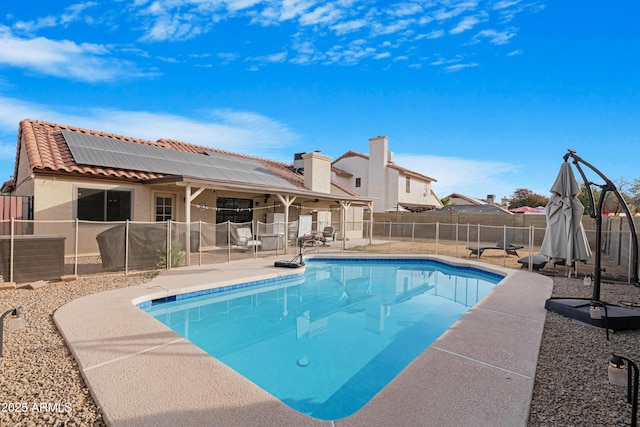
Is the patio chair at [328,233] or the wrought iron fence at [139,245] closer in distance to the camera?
the wrought iron fence at [139,245]

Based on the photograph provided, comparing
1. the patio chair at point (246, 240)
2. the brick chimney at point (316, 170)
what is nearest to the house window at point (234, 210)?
the patio chair at point (246, 240)

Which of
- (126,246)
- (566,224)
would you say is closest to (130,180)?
(126,246)

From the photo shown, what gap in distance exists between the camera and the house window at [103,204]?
35.6 ft

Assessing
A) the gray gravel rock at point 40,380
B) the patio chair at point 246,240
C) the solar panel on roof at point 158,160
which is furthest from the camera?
the patio chair at point 246,240

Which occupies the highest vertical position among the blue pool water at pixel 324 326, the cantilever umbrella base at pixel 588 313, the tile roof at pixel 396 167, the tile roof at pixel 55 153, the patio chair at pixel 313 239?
the tile roof at pixel 396 167

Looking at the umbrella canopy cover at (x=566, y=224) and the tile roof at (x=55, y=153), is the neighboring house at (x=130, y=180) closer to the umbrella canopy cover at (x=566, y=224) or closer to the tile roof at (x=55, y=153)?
the tile roof at (x=55, y=153)

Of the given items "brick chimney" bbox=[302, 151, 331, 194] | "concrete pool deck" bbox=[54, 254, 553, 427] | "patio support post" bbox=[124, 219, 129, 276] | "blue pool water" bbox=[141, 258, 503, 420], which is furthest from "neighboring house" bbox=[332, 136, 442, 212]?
"concrete pool deck" bbox=[54, 254, 553, 427]

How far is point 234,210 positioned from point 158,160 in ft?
12.3

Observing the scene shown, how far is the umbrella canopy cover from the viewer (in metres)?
6.47

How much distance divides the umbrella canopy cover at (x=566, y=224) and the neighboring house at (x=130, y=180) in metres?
9.13

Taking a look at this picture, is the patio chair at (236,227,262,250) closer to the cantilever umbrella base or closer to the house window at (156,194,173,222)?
the house window at (156,194,173,222)

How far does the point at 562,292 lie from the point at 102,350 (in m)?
9.02

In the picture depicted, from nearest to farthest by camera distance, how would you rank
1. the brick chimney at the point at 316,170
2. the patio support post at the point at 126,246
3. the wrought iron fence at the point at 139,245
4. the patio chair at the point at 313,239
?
the wrought iron fence at the point at 139,245, the patio support post at the point at 126,246, the patio chair at the point at 313,239, the brick chimney at the point at 316,170

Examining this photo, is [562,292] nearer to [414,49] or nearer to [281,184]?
[414,49]
